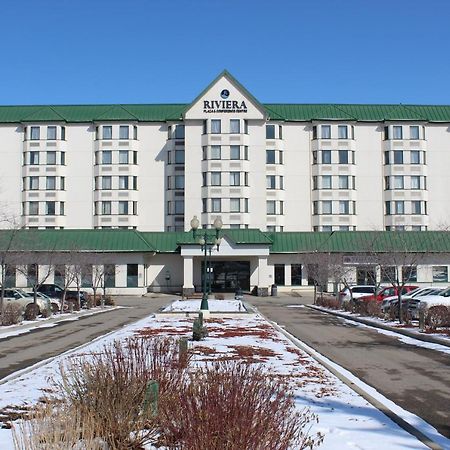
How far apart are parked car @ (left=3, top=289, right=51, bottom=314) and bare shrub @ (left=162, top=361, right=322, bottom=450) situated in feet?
86.8

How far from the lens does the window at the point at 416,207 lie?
64250 mm

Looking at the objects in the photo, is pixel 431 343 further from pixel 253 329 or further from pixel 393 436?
pixel 393 436

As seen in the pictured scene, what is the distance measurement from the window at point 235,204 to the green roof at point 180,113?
1057 centimetres

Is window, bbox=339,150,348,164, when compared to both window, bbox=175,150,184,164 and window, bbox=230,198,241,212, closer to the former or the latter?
window, bbox=230,198,241,212

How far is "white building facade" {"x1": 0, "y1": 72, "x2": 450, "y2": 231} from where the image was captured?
6425 cm

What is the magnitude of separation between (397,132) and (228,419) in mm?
64411

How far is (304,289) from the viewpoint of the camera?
2258 inches

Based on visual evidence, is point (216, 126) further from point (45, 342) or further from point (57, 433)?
point (57, 433)

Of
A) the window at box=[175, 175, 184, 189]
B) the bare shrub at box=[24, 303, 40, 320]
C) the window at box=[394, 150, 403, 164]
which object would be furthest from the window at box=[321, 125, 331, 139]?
the bare shrub at box=[24, 303, 40, 320]

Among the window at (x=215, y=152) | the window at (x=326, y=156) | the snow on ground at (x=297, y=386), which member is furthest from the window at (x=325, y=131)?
the snow on ground at (x=297, y=386)

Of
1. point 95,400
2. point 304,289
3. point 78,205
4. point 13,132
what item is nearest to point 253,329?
point 95,400

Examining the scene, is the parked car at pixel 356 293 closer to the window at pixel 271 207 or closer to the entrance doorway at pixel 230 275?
the entrance doorway at pixel 230 275

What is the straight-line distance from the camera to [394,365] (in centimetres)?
1378

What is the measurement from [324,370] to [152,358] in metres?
6.08
